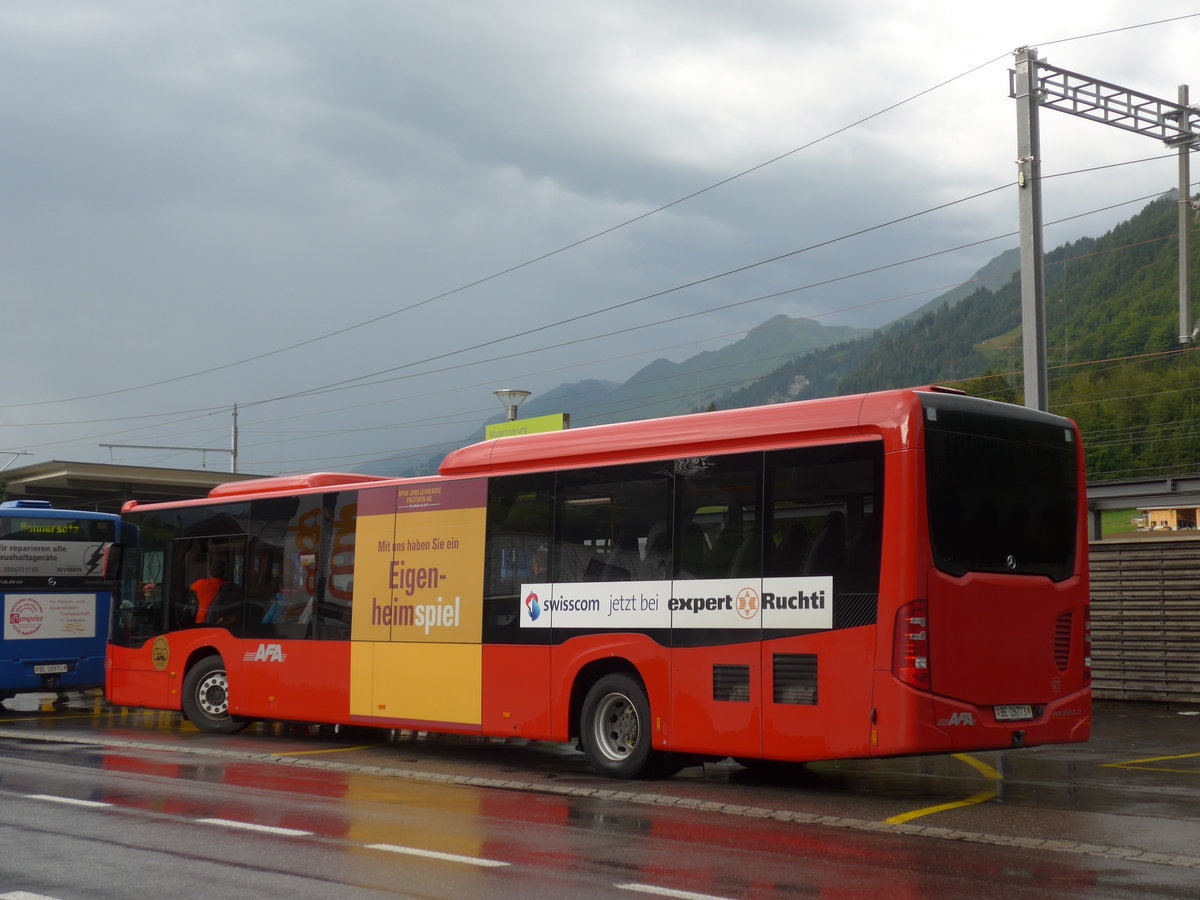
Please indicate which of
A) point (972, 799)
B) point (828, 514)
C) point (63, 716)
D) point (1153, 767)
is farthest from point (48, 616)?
Answer: point (1153, 767)

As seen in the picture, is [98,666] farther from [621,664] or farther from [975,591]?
[975,591]

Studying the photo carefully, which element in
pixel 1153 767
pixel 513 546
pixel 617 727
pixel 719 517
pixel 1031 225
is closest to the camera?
pixel 719 517

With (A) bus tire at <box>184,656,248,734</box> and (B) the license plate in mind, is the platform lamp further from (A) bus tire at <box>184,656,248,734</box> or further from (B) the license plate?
(B) the license plate

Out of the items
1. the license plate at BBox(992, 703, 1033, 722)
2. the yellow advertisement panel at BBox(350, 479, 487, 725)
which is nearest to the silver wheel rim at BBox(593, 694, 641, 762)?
the yellow advertisement panel at BBox(350, 479, 487, 725)

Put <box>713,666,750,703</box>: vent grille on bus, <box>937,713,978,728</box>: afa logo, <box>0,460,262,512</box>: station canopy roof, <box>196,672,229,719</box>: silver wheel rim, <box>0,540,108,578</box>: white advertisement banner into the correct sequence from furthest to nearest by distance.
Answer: <box>0,460,262,512</box>: station canopy roof < <box>0,540,108,578</box>: white advertisement banner < <box>196,672,229,719</box>: silver wheel rim < <box>713,666,750,703</box>: vent grille on bus < <box>937,713,978,728</box>: afa logo

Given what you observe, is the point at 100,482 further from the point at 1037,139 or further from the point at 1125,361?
the point at 1125,361

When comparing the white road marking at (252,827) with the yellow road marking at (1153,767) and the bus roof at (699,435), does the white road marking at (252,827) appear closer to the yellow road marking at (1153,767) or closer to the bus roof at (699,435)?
the bus roof at (699,435)

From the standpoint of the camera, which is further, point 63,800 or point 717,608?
point 717,608

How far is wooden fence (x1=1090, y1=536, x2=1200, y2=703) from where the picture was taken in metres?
17.9

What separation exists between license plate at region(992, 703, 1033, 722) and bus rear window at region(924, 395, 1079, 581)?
3.47 ft

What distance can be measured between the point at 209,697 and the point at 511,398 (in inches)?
579

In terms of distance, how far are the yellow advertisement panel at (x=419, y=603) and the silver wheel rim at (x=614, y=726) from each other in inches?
62.9

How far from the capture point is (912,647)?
9914 millimetres

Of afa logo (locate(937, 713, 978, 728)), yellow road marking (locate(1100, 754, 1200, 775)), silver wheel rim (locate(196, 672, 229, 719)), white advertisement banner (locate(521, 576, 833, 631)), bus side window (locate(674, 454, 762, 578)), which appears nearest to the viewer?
afa logo (locate(937, 713, 978, 728))
